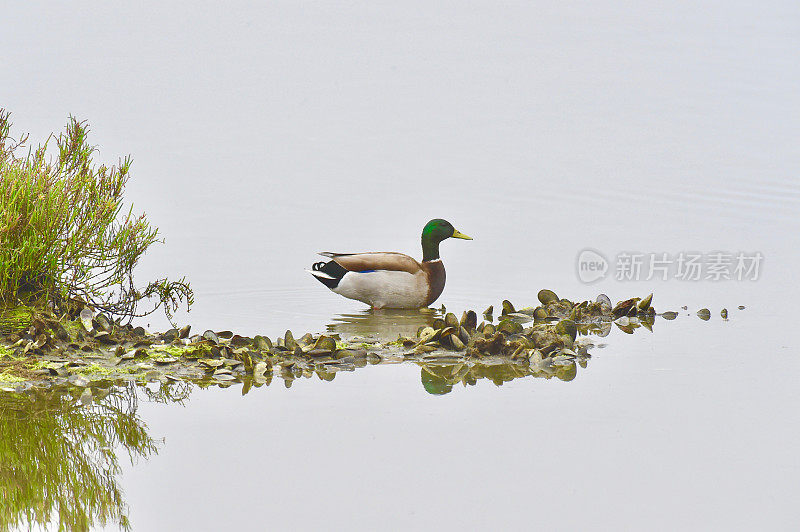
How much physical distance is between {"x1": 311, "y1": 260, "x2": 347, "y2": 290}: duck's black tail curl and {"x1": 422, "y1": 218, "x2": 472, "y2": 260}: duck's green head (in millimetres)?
970

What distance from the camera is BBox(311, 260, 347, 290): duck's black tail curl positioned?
1212 cm

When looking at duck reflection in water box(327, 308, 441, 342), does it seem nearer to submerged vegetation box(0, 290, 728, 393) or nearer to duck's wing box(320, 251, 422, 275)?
duck's wing box(320, 251, 422, 275)

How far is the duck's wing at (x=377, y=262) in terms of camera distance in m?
12.0

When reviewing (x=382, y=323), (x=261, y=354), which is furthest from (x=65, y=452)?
(x=382, y=323)

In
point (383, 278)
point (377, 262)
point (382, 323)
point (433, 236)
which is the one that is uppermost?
point (433, 236)

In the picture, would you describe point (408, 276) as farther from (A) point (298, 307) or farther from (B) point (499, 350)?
(B) point (499, 350)

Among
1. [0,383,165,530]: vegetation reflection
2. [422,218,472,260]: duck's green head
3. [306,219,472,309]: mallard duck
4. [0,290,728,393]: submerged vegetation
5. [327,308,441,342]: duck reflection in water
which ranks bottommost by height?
[0,383,165,530]: vegetation reflection

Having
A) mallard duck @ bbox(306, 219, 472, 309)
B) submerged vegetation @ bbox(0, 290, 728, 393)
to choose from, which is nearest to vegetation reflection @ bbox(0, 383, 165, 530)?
submerged vegetation @ bbox(0, 290, 728, 393)

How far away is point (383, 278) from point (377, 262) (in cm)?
22

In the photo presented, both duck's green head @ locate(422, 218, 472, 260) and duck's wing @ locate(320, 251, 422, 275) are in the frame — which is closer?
duck's wing @ locate(320, 251, 422, 275)

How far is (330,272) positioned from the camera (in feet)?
40.1

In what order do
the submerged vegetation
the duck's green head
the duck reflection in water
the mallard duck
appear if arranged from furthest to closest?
the duck's green head, the mallard duck, the duck reflection in water, the submerged vegetation

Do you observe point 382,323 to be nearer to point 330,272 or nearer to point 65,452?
point 330,272

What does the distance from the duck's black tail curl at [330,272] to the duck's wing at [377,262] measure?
61 mm
